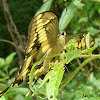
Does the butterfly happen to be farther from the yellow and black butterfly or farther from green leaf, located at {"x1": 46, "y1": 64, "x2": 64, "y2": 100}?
green leaf, located at {"x1": 46, "y1": 64, "x2": 64, "y2": 100}

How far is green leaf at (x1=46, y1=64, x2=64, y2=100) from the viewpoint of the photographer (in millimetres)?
584

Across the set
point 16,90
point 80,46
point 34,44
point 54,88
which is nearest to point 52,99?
point 54,88

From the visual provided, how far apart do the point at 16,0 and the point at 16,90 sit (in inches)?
121

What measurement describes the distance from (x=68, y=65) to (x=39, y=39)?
61 centimetres

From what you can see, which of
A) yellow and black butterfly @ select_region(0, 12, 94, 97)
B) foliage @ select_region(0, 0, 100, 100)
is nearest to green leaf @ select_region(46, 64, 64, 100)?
foliage @ select_region(0, 0, 100, 100)

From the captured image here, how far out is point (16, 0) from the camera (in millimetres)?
3967

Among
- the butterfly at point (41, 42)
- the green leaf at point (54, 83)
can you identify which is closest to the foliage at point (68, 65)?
the green leaf at point (54, 83)

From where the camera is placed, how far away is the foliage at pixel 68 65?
67cm

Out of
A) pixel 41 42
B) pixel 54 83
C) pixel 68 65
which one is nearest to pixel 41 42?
pixel 41 42

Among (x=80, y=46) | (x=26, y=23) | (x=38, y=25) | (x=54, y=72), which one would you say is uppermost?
(x=38, y=25)

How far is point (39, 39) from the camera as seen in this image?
875 mm

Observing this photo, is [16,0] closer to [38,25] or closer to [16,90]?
[16,90]

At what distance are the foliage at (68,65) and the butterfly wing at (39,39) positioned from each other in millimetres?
110

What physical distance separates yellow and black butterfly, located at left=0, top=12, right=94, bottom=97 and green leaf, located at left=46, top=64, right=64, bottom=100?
0.20m
